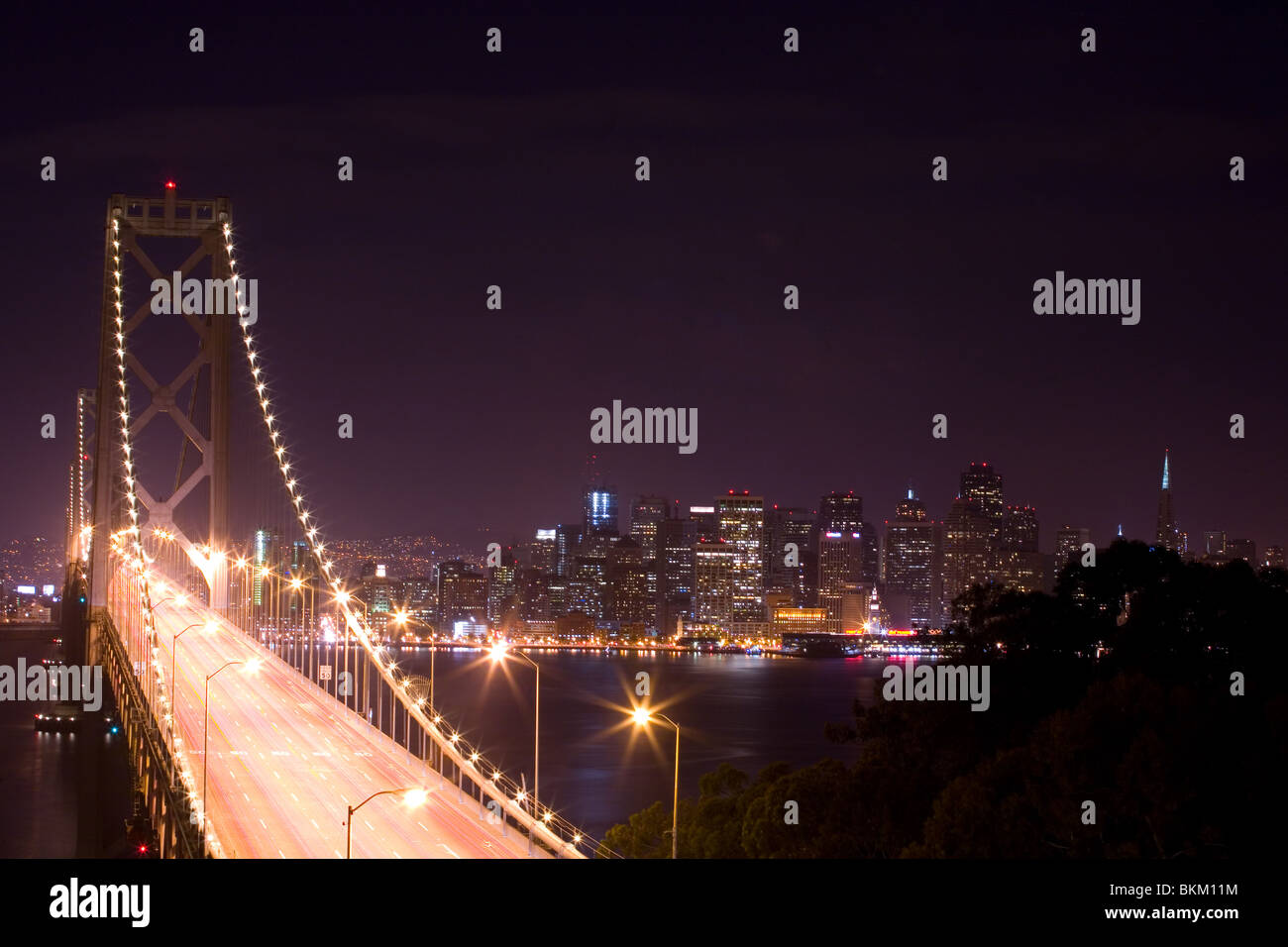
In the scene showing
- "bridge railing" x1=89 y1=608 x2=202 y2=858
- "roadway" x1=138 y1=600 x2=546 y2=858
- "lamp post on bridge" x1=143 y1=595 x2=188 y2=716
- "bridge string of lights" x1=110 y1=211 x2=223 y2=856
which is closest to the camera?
"roadway" x1=138 y1=600 x2=546 y2=858

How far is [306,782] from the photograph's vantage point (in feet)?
67.2

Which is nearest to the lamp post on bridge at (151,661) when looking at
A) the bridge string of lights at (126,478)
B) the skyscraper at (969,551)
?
the bridge string of lights at (126,478)

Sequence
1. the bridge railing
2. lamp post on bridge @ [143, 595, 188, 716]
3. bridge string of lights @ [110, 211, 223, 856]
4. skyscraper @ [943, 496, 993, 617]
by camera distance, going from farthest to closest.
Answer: skyscraper @ [943, 496, 993, 617]
bridge string of lights @ [110, 211, 223, 856]
lamp post on bridge @ [143, 595, 188, 716]
the bridge railing

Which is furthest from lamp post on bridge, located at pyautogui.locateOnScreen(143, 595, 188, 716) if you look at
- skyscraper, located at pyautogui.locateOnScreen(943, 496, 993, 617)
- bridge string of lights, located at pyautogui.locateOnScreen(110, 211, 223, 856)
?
skyscraper, located at pyautogui.locateOnScreen(943, 496, 993, 617)

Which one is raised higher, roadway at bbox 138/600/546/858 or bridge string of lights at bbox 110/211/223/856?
bridge string of lights at bbox 110/211/223/856

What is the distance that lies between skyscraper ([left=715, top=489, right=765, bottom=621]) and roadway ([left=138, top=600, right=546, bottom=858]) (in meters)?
129

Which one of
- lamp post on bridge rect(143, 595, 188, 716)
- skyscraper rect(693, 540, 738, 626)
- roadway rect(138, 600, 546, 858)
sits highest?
lamp post on bridge rect(143, 595, 188, 716)

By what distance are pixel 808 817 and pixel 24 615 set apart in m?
136

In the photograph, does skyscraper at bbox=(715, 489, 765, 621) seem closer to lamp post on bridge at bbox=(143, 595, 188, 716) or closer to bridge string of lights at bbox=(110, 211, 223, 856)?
bridge string of lights at bbox=(110, 211, 223, 856)

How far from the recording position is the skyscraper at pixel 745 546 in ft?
526

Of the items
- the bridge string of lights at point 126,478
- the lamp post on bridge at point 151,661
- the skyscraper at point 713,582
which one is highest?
the bridge string of lights at point 126,478

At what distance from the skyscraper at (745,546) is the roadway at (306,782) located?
129 metres

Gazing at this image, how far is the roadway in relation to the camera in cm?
1652

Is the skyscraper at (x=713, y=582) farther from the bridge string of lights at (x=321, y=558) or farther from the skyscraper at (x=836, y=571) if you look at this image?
the bridge string of lights at (x=321, y=558)
